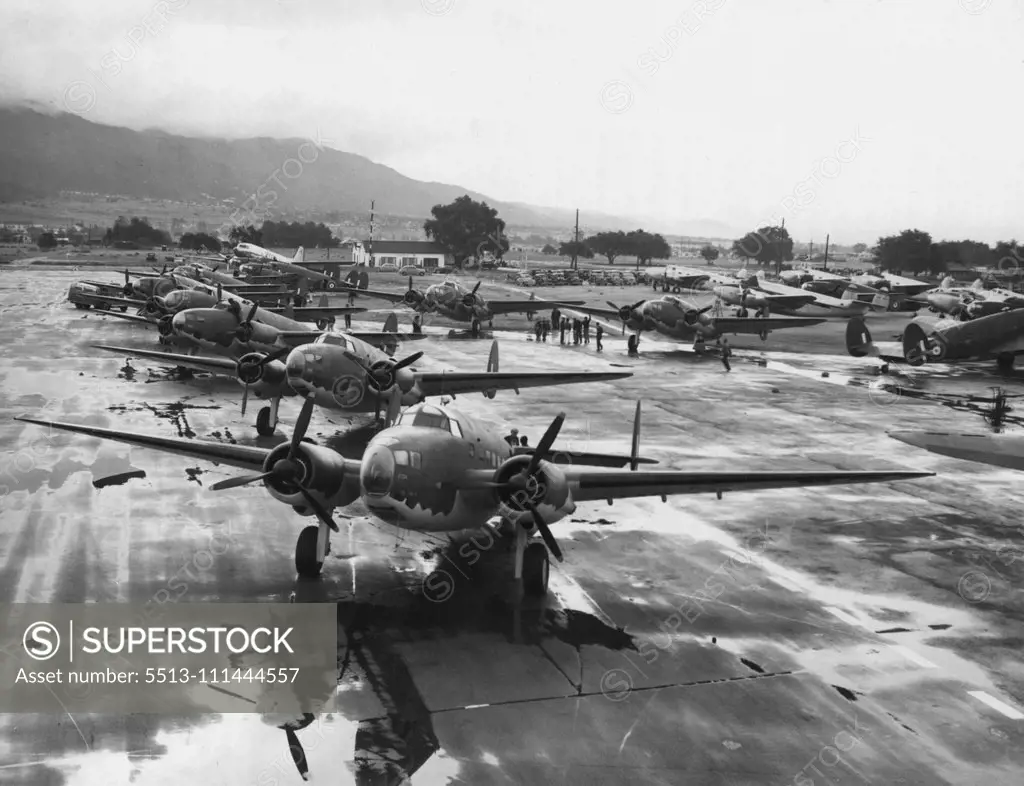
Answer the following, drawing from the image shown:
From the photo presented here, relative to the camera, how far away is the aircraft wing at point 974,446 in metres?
31.5

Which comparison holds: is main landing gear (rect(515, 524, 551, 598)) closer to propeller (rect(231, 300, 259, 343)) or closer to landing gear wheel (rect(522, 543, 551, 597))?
landing gear wheel (rect(522, 543, 551, 597))

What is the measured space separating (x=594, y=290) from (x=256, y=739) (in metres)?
115

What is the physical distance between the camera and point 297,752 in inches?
467

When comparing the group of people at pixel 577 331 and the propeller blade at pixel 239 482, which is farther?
the group of people at pixel 577 331

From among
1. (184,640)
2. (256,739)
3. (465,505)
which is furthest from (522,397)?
(256,739)

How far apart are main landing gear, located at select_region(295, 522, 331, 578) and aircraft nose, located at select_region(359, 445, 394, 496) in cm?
229

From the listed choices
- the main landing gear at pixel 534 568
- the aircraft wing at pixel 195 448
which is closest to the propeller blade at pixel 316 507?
the aircraft wing at pixel 195 448

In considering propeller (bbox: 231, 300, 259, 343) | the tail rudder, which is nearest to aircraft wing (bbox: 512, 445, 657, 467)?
propeller (bbox: 231, 300, 259, 343)

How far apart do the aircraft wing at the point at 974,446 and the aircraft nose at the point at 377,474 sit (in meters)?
24.4

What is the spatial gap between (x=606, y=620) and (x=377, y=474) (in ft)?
17.4

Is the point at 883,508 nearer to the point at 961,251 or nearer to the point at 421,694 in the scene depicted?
the point at 421,694

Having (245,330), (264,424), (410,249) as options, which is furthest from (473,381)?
(410,249)

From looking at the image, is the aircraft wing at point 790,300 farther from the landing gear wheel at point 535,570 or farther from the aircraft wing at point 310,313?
the landing gear wheel at point 535,570

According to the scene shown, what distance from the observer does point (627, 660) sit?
15234 mm
